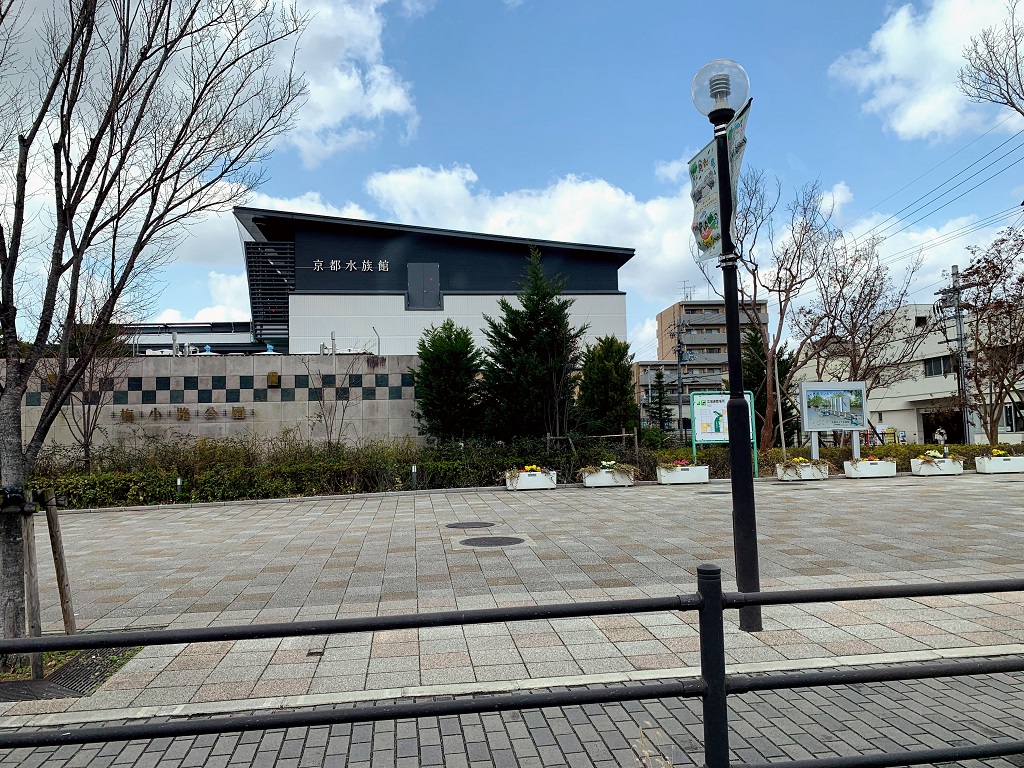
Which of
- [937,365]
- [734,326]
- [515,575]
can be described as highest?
[937,365]

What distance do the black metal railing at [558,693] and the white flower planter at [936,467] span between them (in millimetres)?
21241

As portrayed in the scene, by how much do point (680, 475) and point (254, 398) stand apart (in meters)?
12.2

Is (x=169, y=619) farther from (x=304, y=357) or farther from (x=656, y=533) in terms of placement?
(x=304, y=357)

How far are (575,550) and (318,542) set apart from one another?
3.90m

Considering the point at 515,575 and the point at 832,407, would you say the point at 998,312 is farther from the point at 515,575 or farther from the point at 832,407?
the point at 515,575

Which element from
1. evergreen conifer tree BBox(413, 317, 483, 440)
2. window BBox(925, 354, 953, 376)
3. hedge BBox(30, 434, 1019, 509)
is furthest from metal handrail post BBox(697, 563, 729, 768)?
window BBox(925, 354, 953, 376)

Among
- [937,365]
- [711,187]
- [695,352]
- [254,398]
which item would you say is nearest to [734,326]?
[711,187]

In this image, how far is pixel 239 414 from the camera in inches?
773

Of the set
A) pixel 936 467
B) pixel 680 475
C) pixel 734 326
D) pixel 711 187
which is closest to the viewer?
pixel 734 326

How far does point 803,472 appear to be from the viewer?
20031 millimetres

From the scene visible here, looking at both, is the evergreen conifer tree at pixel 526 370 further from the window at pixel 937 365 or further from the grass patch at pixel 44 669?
the window at pixel 937 365

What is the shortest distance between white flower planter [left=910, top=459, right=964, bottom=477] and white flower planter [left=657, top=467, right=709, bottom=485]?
707cm

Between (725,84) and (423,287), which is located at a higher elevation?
(423,287)

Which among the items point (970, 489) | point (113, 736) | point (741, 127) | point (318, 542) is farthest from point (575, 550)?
point (970, 489)
